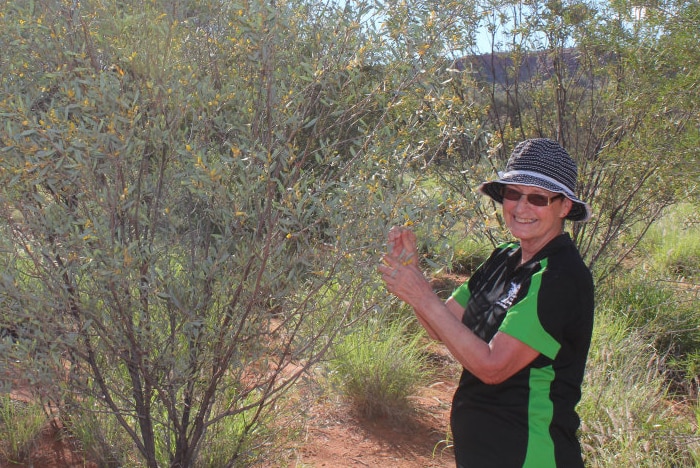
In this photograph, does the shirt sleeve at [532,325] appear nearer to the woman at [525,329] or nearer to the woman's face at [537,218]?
the woman at [525,329]

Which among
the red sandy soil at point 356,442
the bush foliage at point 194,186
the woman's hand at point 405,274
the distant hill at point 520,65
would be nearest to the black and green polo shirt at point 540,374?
the woman's hand at point 405,274

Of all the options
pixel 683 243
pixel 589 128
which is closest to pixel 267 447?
pixel 589 128

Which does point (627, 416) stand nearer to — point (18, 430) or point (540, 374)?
point (540, 374)

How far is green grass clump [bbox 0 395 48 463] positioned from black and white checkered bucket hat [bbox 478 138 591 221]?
8.90 ft

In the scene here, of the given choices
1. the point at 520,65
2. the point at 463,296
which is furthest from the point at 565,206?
the point at 520,65

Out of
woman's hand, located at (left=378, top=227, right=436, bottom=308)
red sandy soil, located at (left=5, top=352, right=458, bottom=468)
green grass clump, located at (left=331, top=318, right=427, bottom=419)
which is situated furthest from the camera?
green grass clump, located at (left=331, top=318, right=427, bottom=419)

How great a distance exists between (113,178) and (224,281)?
0.55m

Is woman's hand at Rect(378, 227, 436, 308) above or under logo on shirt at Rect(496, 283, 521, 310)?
above

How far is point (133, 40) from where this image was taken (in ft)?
8.61

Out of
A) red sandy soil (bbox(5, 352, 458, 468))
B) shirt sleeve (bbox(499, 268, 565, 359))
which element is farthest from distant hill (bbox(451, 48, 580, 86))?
shirt sleeve (bbox(499, 268, 565, 359))

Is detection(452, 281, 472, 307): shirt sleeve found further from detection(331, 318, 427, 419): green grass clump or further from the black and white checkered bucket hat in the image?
detection(331, 318, 427, 419): green grass clump

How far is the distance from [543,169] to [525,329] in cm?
54

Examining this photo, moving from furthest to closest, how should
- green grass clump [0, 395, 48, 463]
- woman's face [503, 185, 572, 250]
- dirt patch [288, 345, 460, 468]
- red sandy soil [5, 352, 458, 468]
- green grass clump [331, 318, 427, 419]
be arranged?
green grass clump [331, 318, 427, 419] → dirt patch [288, 345, 460, 468] → red sandy soil [5, 352, 458, 468] → green grass clump [0, 395, 48, 463] → woman's face [503, 185, 572, 250]

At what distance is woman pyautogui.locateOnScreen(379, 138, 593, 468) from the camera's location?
221cm
